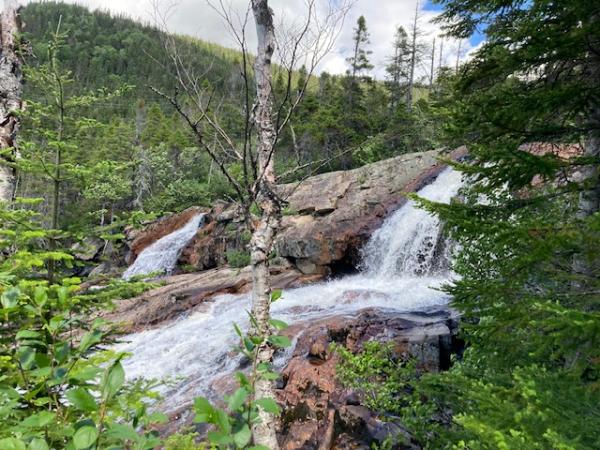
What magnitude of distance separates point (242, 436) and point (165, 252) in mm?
26246

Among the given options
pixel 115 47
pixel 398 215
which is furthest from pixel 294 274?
pixel 115 47

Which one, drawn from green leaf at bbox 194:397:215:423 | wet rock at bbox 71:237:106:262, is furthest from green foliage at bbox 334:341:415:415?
green leaf at bbox 194:397:215:423

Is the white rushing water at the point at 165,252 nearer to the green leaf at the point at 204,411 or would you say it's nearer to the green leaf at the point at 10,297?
the green leaf at the point at 10,297

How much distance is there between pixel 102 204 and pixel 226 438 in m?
46.4

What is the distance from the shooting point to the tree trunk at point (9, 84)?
5.88 metres

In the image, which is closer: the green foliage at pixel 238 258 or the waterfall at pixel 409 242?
the waterfall at pixel 409 242

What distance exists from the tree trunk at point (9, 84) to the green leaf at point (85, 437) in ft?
20.3

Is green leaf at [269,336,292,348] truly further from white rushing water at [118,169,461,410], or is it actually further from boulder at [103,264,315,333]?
boulder at [103,264,315,333]

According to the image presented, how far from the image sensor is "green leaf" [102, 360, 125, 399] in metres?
1.00

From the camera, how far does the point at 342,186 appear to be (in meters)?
21.7

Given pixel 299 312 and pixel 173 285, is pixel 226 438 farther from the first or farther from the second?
pixel 173 285

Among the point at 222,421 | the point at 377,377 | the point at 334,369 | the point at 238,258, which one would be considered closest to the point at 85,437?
the point at 222,421

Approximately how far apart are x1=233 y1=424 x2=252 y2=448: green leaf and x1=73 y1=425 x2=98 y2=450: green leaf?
0.34 metres

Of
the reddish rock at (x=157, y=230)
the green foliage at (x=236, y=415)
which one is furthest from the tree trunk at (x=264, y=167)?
the reddish rock at (x=157, y=230)
